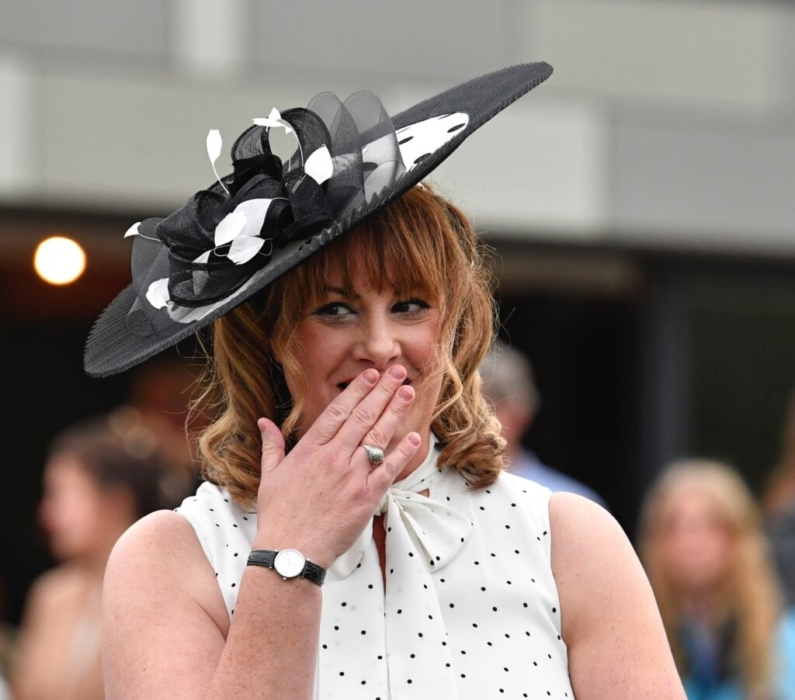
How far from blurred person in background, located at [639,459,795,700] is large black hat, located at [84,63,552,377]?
10.1 feet

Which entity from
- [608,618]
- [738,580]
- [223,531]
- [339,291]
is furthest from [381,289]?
[738,580]

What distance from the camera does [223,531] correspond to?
2.06 m

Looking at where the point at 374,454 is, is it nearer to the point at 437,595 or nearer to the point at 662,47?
the point at 437,595

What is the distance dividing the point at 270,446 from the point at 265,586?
8.0 inches

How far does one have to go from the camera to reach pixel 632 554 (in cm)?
203

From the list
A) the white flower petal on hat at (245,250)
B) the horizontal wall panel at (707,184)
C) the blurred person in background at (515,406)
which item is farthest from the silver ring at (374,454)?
the horizontal wall panel at (707,184)

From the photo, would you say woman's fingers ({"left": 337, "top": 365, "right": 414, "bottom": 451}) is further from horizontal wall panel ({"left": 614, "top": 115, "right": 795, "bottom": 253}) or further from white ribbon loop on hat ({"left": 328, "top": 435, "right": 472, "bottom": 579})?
horizontal wall panel ({"left": 614, "top": 115, "right": 795, "bottom": 253})

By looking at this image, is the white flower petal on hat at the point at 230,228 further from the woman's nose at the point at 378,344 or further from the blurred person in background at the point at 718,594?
the blurred person in background at the point at 718,594

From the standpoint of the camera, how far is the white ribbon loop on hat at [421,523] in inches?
81.4

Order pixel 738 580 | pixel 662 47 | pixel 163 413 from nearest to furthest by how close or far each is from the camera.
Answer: pixel 738 580
pixel 163 413
pixel 662 47

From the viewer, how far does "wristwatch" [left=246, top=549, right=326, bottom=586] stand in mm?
1836

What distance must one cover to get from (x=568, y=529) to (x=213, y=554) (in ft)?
1.64

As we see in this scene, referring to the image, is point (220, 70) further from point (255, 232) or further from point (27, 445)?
point (255, 232)

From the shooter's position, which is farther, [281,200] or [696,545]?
[696,545]
